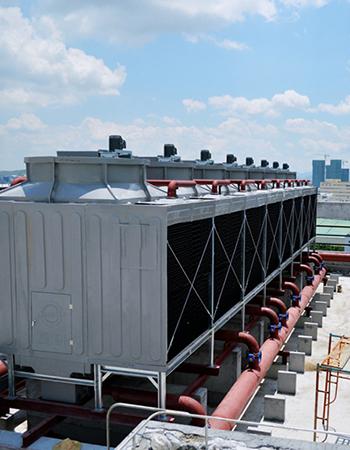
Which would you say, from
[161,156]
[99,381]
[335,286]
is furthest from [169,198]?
[335,286]

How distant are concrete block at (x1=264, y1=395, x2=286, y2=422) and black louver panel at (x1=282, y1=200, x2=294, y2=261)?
27.9ft

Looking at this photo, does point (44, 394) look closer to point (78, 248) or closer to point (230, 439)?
point (78, 248)

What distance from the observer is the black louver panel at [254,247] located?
16.8 metres

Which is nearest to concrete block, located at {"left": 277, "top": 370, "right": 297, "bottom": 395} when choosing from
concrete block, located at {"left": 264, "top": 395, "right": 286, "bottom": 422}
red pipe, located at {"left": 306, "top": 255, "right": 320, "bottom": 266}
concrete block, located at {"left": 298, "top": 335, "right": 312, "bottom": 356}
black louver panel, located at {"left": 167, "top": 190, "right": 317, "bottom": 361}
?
concrete block, located at {"left": 264, "top": 395, "right": 286, "bottom": 422}

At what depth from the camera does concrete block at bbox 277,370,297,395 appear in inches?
677

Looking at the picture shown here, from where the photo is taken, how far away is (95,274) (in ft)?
33.7

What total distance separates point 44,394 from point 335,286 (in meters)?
24.4

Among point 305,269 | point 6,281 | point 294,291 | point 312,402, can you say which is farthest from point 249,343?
point 305,269

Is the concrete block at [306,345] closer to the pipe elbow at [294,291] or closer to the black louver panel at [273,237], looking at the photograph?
the pipe elbow at [294,291]

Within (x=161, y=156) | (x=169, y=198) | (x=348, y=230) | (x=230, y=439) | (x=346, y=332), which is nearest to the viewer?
(x=230, y=439)

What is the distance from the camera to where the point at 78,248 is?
10.3m

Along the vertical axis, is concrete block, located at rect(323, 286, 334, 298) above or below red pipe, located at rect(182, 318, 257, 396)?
below

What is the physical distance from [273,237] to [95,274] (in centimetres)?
1149

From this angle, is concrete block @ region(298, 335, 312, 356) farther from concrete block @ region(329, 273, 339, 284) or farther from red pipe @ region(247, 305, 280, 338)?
concrete block @ region(329, 273, 339, 284)
